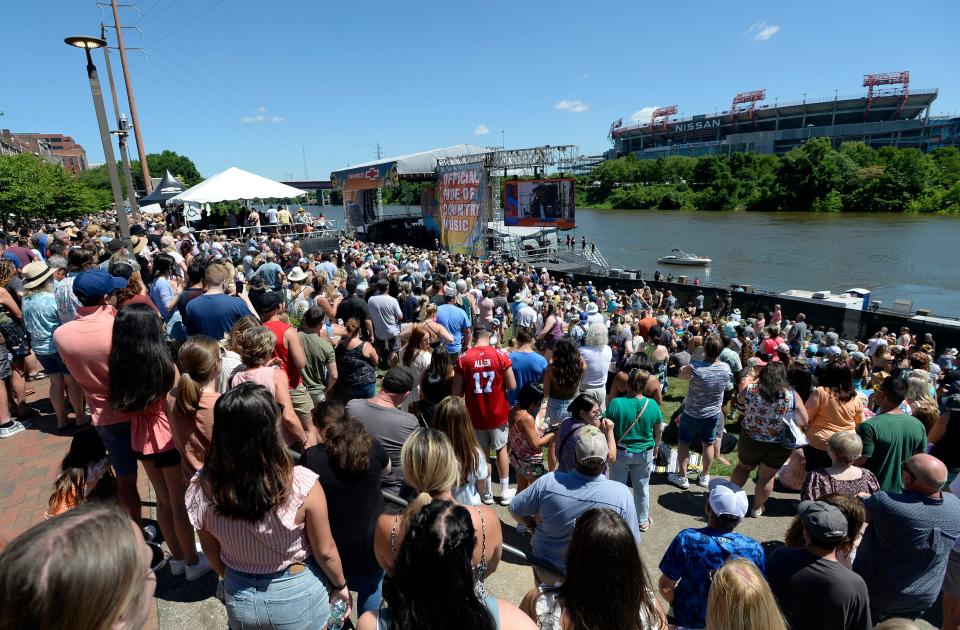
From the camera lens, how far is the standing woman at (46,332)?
443cm

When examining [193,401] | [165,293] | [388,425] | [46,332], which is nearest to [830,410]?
[388,425]

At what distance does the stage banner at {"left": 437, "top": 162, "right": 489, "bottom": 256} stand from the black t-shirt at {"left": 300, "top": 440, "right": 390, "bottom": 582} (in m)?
22.5

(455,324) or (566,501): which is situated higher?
(455,324)

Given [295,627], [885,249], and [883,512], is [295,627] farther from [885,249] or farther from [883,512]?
[885,249]

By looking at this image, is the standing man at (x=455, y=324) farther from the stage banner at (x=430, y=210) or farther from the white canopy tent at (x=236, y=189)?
the stage banner at (x=430, y=210)

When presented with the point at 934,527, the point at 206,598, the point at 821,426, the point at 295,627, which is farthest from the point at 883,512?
the point at 206,598

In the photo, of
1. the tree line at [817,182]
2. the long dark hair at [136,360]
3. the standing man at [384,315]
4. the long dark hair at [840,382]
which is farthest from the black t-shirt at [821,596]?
the tree line at [817,182]

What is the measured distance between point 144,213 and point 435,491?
86.1 ft

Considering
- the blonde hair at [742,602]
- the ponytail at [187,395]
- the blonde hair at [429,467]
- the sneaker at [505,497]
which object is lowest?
the sneaker at [505,497]

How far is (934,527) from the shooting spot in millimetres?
2619

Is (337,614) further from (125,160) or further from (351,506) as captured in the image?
(125,160)

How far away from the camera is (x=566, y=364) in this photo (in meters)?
3.98

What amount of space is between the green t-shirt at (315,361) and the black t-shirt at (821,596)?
3305 millimetres

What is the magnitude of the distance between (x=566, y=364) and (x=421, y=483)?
2.07 meters
